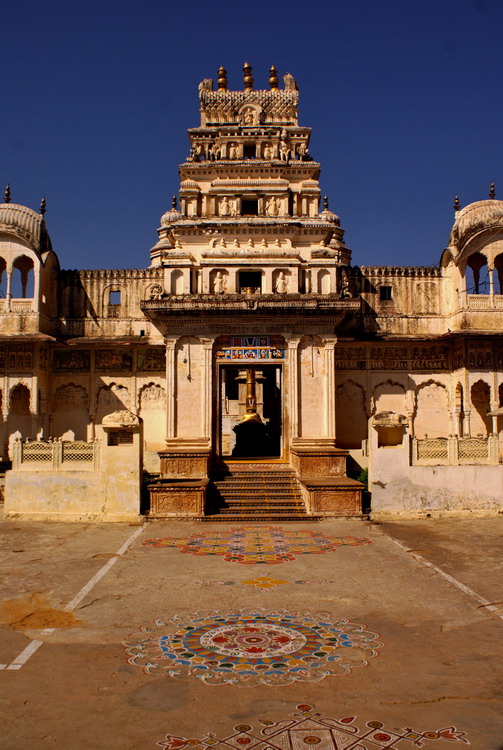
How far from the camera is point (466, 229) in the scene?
20734mm

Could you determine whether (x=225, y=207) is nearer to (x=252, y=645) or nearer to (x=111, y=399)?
(x=111, y=399)

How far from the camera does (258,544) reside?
11.8 meters

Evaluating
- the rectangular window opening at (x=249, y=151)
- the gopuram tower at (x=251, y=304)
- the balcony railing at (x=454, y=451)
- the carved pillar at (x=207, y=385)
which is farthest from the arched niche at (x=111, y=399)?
the balcony railing at (x=454, y=451)

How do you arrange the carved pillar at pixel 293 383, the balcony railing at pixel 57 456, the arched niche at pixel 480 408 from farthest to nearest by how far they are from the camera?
the arched niche at pixel 480 408 → the carved pillar at pixel 293 383 → the balcony railing at pixel 57 456

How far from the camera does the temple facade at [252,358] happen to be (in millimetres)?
14789

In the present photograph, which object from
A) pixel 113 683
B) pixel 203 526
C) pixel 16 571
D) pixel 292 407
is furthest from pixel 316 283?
pixel 113 683

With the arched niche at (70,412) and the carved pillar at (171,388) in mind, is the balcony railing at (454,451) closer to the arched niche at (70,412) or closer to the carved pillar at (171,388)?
the carved pillar at (171,388)

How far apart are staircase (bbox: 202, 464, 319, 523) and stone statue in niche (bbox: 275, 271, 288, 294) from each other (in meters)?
5.21

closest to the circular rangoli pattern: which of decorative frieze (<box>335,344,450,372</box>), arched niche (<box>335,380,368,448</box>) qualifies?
arched niche (<box>335,380,368,448</box>)

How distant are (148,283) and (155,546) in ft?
42.2

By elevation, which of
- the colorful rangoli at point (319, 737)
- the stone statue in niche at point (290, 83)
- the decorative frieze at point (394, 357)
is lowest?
the colorful rangoli at point (319, 737)

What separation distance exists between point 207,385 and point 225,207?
19.8 feet

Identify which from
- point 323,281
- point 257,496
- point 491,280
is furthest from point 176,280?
point 491,280

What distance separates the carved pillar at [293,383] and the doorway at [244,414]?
76cm
